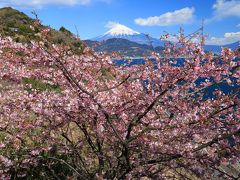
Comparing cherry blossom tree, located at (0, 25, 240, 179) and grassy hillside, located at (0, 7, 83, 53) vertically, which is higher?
grassy hillside, located at (0, 7, 83, 53)

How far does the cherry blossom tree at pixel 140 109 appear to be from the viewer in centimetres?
672

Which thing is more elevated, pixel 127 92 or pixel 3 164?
pixel 127 92

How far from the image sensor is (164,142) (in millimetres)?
6730

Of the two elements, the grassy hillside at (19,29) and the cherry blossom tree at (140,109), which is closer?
the cherry blossom tree at (140,109)

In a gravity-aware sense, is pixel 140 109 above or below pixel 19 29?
below

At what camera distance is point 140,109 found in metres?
7.36

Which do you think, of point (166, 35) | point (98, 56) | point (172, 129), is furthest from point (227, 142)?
point (98, 56)

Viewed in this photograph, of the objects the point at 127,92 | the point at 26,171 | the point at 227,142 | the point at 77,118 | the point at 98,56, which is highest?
the point at 98,56

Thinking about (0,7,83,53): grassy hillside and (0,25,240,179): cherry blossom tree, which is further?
(0,7,83,53): grassy hillside

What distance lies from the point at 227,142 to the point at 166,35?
2752 millimetres

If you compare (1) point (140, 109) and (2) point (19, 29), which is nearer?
(1) point (140, 109)

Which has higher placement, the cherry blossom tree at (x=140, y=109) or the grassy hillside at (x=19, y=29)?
the grassy hillside at (x=19, y=29)

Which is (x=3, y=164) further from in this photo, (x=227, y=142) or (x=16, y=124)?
(x=227, y=142)

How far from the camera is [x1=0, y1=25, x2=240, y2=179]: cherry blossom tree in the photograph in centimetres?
672
